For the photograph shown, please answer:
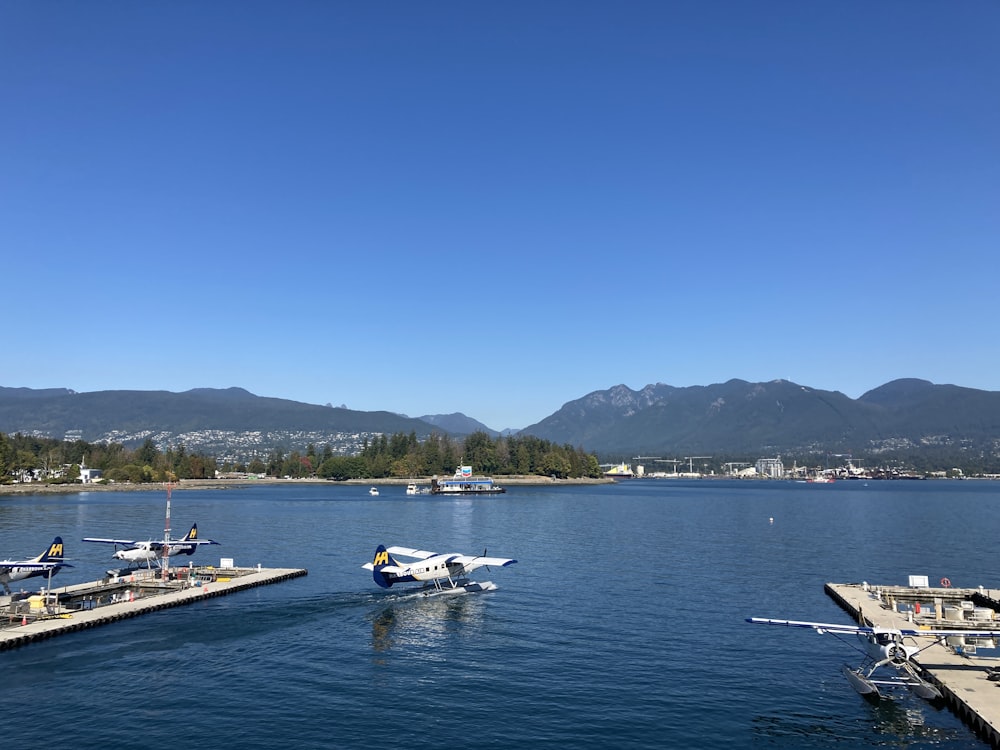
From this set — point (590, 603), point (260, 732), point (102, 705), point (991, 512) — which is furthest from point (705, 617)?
point (991, 512)

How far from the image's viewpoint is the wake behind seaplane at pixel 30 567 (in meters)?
63.2

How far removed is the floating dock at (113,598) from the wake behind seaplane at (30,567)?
74.7 inches

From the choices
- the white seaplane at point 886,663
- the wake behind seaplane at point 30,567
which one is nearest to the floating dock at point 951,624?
the white seaplane at point 886,663

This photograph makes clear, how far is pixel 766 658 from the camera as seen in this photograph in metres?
49.4

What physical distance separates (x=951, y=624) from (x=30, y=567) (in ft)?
257

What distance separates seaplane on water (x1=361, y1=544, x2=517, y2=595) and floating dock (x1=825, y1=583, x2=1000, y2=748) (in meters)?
33.4

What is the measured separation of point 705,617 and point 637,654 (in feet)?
46.6

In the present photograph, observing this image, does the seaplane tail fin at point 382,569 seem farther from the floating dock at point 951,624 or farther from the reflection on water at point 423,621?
the floating dock at point 951,624

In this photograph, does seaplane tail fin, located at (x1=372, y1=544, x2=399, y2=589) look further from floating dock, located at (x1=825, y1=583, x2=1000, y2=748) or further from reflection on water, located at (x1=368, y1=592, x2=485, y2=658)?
floating dock, located at (x1=825, y1=583, x2=1000, y2=748)

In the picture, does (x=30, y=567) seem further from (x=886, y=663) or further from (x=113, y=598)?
(x=886, y=663)

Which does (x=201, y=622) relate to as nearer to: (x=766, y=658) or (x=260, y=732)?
(x=260, y=732)

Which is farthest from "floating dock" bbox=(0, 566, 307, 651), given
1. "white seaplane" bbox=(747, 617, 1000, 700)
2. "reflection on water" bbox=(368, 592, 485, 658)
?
"white seaplane" bbox=(747, 617, 1000, 700)

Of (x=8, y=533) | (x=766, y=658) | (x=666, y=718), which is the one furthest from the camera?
(x=8, y=533)

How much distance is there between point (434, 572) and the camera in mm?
71062
